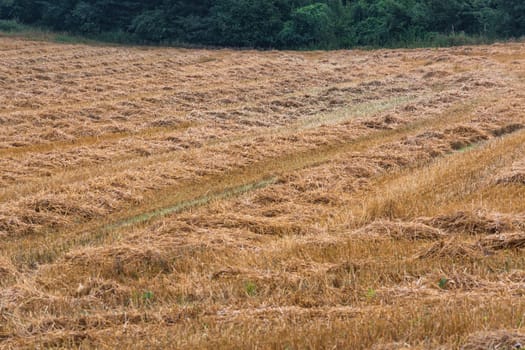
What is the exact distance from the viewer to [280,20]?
55531 millimetres

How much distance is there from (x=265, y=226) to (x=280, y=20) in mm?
49117

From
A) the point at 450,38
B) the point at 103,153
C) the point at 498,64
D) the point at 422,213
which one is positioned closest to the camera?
the point at 422,213

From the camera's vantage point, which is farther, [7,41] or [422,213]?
[7,41]

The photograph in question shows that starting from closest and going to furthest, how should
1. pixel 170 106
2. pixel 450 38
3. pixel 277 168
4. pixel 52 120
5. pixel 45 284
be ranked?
pixel 45 284 → pixel 277 168 → pixel 52 120 → pixel 170 106 → pixel 450 38

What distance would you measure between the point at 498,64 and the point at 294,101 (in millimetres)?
13284

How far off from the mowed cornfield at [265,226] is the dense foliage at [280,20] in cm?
3289

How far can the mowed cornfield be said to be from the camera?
17.9 feet

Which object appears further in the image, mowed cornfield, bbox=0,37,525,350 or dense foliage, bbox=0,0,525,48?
dense foliage, bbox=0,0,525,48

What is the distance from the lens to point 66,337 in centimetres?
541

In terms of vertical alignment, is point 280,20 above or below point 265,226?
above

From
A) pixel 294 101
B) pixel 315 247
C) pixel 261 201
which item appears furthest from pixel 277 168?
pixel 294 101

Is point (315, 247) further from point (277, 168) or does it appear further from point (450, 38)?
point (450, 38)

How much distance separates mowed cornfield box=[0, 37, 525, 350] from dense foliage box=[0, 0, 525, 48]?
3289cm

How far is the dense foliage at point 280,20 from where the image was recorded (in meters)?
51.8
